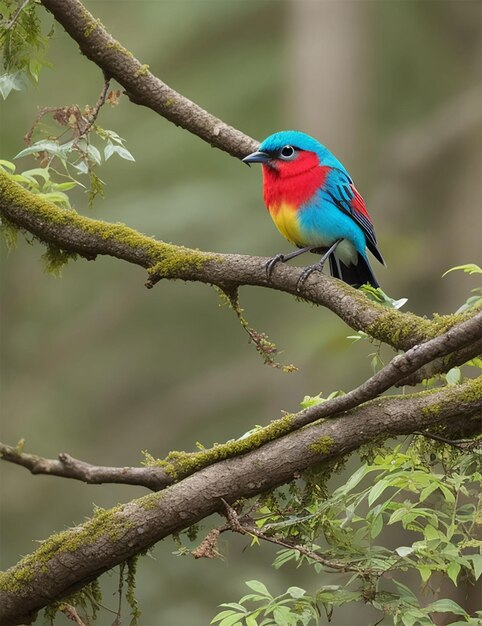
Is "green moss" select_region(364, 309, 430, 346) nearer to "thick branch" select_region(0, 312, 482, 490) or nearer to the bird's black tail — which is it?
"thick branch" select_region(0, 312, 482, 490)

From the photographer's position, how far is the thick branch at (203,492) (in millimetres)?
2504

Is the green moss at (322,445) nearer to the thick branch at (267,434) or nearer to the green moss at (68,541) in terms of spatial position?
the thick branch at (267,434)

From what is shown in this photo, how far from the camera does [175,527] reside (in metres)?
2.54

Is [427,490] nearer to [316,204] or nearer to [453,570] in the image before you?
[453,570]

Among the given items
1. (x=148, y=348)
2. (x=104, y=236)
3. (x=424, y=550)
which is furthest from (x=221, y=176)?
(x=424, y=550)

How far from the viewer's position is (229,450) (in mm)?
2600

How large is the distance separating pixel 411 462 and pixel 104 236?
1154 mm

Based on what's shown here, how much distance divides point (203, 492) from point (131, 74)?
1520 mm

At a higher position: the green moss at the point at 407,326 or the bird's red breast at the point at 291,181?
the bird's red breast at the point at 291,181

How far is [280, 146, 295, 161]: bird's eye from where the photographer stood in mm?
3921

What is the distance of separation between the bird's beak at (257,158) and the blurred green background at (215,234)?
3182 mm

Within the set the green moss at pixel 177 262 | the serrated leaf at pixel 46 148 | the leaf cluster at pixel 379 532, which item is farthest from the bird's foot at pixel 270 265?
the serrated leaf at pixel 46 148

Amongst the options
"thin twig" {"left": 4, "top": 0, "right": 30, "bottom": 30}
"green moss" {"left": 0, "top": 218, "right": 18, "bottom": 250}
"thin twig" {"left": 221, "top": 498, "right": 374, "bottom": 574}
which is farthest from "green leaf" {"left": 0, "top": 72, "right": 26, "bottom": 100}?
"thin twig" {"left": 221, "top": 498, "right": 374, "bottom": 574}

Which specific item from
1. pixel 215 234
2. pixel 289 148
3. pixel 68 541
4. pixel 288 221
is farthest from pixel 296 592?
pixel 215 234
